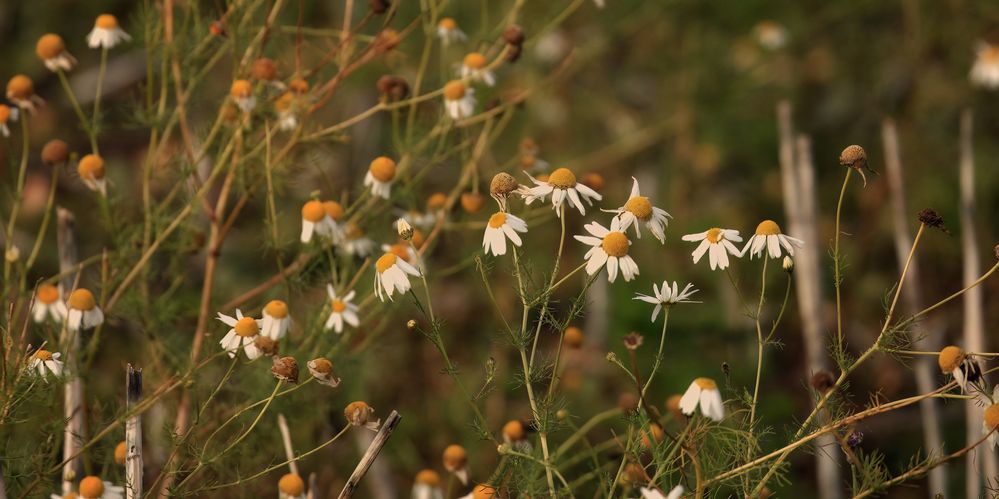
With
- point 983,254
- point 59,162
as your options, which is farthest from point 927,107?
point 59,162

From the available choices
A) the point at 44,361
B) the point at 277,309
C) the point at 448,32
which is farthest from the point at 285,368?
the point at 448,32

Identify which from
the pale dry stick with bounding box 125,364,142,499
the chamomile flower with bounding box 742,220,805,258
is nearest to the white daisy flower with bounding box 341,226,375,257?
the pale dry stick with bounding box 125,364,142,499

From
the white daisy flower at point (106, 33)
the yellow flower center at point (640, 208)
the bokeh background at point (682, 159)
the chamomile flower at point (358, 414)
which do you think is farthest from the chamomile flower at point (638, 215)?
the bokeh background at point (682, 159)

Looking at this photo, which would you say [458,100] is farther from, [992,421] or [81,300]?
[992,421]

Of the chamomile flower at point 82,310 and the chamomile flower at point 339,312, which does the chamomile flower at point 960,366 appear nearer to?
the chamomile flower at point 339,312

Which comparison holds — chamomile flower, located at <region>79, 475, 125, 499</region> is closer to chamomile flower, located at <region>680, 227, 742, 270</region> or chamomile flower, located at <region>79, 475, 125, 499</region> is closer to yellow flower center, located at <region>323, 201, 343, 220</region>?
yellow flower center, located at <region>323, 201, 343, 220</region>
